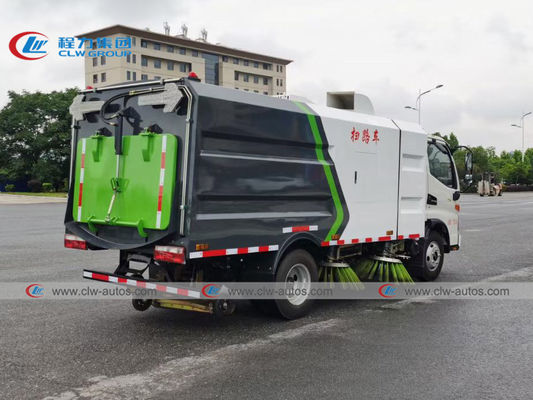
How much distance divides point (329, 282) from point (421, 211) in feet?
6.72

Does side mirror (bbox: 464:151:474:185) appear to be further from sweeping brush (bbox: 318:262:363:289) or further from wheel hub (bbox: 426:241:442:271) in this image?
sweeping brush (bbox: 318:262:363:289)

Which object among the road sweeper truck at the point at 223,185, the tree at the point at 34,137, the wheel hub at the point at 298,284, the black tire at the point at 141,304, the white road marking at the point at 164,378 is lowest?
the white road marking at the point at 164,378

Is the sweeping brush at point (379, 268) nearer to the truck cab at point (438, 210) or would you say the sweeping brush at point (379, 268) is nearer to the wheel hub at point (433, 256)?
the truck cab at point (438, 210)

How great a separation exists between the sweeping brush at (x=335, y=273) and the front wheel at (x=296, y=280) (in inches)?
17.9

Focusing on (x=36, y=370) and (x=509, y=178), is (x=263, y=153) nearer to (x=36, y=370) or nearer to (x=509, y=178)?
(x=36, y=370)

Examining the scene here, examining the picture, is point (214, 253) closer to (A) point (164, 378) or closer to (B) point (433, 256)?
(A) point (164, 378)

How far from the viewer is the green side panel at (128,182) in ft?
17.8

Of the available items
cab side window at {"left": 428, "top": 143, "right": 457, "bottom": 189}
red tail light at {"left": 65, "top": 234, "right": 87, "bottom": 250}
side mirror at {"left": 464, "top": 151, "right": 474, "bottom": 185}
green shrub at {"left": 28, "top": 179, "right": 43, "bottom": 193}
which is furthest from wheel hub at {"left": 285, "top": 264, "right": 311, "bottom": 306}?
green shrub at {"left": 28, "top": 179, "right": 43, "bottom": 193}

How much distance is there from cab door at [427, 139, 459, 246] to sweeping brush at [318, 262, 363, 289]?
Answer: 2.08 meters

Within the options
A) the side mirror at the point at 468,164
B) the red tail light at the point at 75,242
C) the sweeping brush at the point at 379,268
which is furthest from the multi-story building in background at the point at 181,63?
the red tail light at the point at 75,242

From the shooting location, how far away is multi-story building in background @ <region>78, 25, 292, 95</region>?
91.6m

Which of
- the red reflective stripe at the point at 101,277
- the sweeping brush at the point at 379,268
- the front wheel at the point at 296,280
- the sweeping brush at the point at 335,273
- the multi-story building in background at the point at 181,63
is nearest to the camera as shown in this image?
the red reflective stripe at the point at 101,277

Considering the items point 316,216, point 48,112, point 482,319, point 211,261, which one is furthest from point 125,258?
point 48,112

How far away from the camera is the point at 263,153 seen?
19.5 feet
